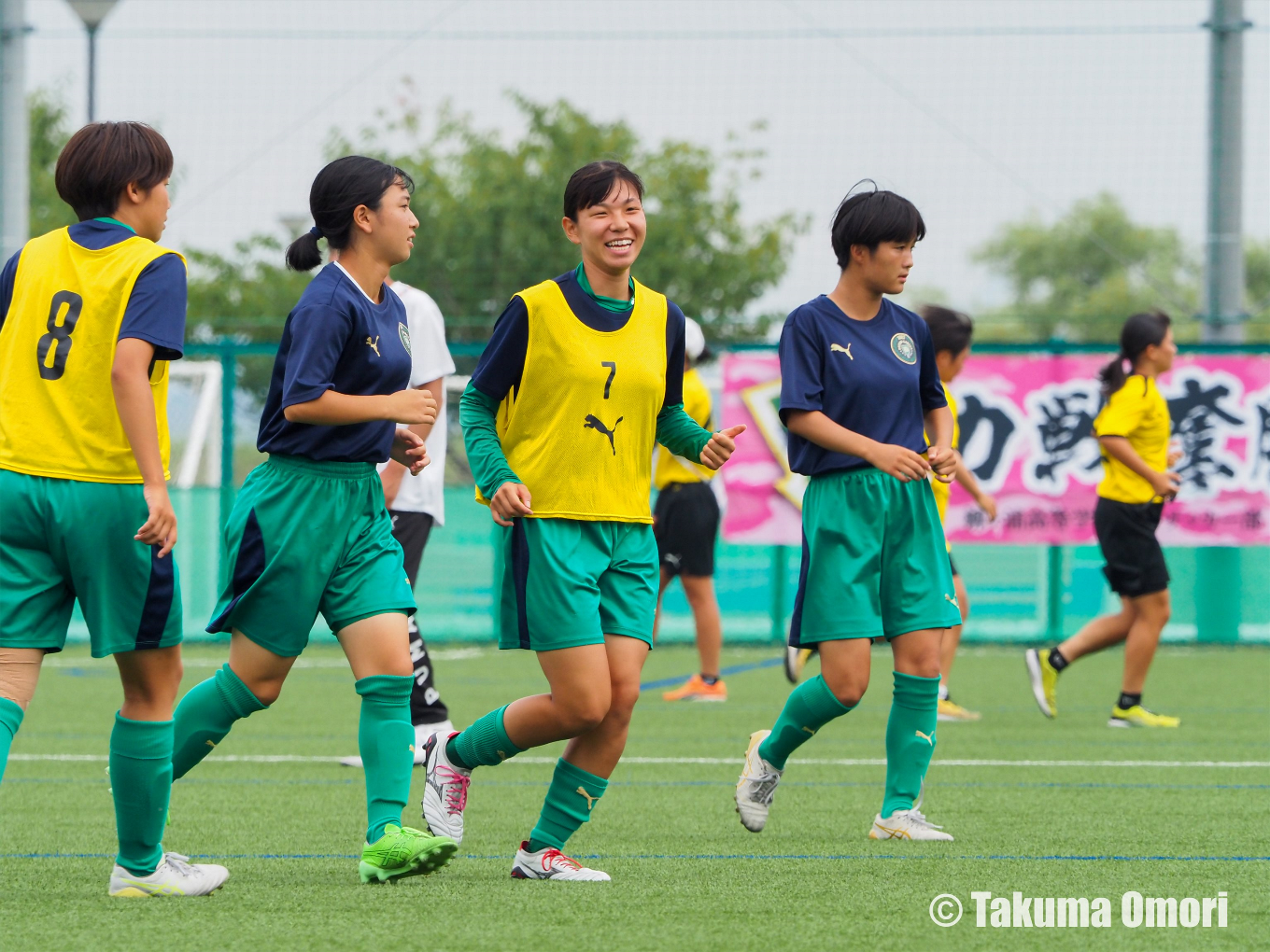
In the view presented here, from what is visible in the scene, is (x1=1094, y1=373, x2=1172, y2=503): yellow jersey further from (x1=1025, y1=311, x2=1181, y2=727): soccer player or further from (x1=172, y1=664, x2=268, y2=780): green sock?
(x1=172, y1=664, x2=268, y2=780): green sock

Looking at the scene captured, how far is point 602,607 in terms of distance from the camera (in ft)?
13.8

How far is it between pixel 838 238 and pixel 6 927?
9.65 ft

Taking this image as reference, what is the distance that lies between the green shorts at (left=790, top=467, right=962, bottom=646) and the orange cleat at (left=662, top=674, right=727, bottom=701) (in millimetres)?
4218

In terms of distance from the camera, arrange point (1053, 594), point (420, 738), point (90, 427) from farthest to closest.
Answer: point (1053, 594)
point (420, 738)
point (90, 427)

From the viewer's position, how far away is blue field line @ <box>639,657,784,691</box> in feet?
32.2

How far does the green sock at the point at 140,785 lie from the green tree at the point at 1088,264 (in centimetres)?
5642

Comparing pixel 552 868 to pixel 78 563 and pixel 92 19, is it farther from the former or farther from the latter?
pixel 92 19

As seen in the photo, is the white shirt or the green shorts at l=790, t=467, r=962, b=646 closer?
the green shorts at l=790, t=467, r=962, b=646

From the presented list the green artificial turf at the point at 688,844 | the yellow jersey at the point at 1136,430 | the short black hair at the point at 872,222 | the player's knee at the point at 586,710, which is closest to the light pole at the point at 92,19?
the green artificial turf at the point at 688,844

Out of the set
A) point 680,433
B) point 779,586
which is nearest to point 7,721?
point 680,433

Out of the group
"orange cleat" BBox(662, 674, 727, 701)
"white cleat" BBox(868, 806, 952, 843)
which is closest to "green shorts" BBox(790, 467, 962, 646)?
"white cleat" BBox(868, 806, 952, 843)

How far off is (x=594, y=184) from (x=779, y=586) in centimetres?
839

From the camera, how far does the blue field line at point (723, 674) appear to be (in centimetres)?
982

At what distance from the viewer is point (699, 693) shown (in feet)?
30.0
